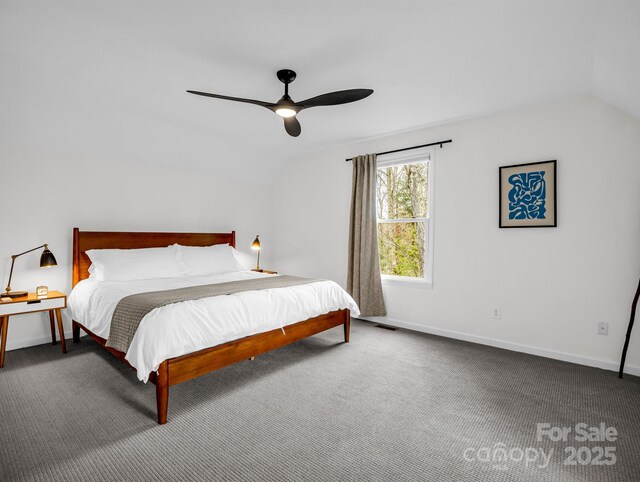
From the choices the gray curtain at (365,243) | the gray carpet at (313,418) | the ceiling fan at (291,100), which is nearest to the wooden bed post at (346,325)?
the gray carpet at (313,418)

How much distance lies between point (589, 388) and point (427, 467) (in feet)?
5.74

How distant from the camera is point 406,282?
419 cm

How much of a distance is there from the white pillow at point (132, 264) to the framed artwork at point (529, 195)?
365 cm

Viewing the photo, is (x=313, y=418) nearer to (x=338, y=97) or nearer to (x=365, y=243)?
(x=338, y=97)

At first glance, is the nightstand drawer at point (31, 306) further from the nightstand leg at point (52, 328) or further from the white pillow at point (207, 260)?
the white pillow at point (207, 260)

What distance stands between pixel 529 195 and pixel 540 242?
18.5 inches

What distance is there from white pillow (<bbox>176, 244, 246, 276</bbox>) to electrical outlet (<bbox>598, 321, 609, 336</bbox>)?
3884 millimetres

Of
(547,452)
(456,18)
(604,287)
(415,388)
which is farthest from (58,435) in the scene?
(604,287)

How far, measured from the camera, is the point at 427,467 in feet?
5.60

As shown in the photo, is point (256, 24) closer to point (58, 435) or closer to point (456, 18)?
point (456, 18)

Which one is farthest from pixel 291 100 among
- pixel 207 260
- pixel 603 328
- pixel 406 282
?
pixel 603 328

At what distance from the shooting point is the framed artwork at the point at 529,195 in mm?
3193

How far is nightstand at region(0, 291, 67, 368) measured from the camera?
287cm

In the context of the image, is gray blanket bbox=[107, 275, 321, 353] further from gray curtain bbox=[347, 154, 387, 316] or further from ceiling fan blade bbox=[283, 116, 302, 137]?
gray curtain bbox=[347, 154, 387, 316]
